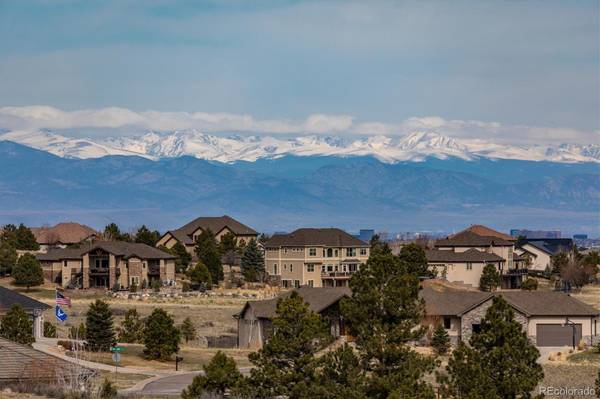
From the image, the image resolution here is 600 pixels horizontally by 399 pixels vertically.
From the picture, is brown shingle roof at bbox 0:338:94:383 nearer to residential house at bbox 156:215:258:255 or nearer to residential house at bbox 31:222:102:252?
residential house at bbox 156:215:258:255

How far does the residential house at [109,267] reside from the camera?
375 ft

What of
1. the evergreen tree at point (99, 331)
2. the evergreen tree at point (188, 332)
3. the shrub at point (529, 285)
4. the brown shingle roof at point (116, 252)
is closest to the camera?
the evergreen tree at point (99, 331)

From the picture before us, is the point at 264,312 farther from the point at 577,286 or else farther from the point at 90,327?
the point at 577,286

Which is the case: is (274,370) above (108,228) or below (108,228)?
below

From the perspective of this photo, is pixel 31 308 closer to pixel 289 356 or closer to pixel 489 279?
pixel 289 356

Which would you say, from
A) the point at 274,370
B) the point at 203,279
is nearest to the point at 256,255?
the point at 203,279

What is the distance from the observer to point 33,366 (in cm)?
4503

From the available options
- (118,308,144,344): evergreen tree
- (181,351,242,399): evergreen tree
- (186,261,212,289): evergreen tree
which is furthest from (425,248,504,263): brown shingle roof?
(181,351,242,399): evergreen tree

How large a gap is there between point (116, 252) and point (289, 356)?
69165 millimetres

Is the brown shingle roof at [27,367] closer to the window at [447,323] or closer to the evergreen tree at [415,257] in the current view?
the window at [447,323]

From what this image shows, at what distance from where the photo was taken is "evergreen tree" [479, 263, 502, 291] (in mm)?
110250

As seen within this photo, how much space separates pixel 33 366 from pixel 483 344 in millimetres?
16744

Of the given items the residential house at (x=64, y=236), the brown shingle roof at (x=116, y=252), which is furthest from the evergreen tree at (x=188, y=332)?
the residential house at (x=64, y=236)

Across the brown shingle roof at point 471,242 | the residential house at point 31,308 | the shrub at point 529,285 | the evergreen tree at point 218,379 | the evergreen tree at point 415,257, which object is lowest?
the evergreen tree at point 218,379
